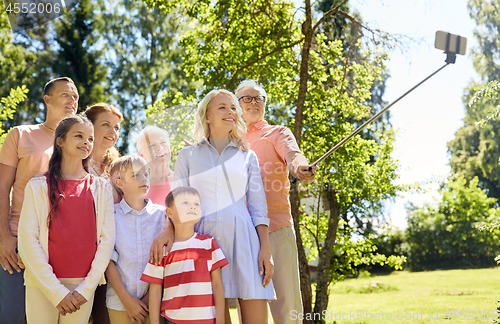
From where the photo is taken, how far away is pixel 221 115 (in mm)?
2416

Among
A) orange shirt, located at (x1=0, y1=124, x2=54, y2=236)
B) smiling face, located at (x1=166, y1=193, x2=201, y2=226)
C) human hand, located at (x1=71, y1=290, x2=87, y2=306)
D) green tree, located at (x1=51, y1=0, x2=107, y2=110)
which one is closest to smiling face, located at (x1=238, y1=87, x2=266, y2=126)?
smiling face, located at (x1=166, y1=193, x2=201, y2=226)

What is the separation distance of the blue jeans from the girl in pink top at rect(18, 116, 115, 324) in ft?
1.38

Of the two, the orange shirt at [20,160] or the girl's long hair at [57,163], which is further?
the orange shirt at [20,160]

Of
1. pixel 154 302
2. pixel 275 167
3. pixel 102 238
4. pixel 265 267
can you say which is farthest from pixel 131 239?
pixel 275 167

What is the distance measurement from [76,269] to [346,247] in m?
6.19

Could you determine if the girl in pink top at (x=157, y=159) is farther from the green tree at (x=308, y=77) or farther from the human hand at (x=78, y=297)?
the green tree at (x=308, y=77)

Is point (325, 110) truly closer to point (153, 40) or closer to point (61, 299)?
point (61, 299)

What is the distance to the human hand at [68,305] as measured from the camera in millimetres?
2072

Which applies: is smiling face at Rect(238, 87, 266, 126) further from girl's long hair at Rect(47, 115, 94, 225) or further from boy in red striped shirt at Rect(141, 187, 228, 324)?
girl's long hair at Rect(47, 115, 94, 225)

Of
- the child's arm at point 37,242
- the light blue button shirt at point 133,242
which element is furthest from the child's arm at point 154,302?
the child's arm at point 37,242

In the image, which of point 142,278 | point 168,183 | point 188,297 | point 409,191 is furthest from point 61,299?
point 409,191

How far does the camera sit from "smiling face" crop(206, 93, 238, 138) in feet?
7.93

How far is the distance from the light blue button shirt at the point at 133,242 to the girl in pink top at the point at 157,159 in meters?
0.27

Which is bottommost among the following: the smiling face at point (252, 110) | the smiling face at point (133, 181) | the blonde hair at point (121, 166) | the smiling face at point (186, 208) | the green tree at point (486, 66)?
the smiling face at point (186, 208)
